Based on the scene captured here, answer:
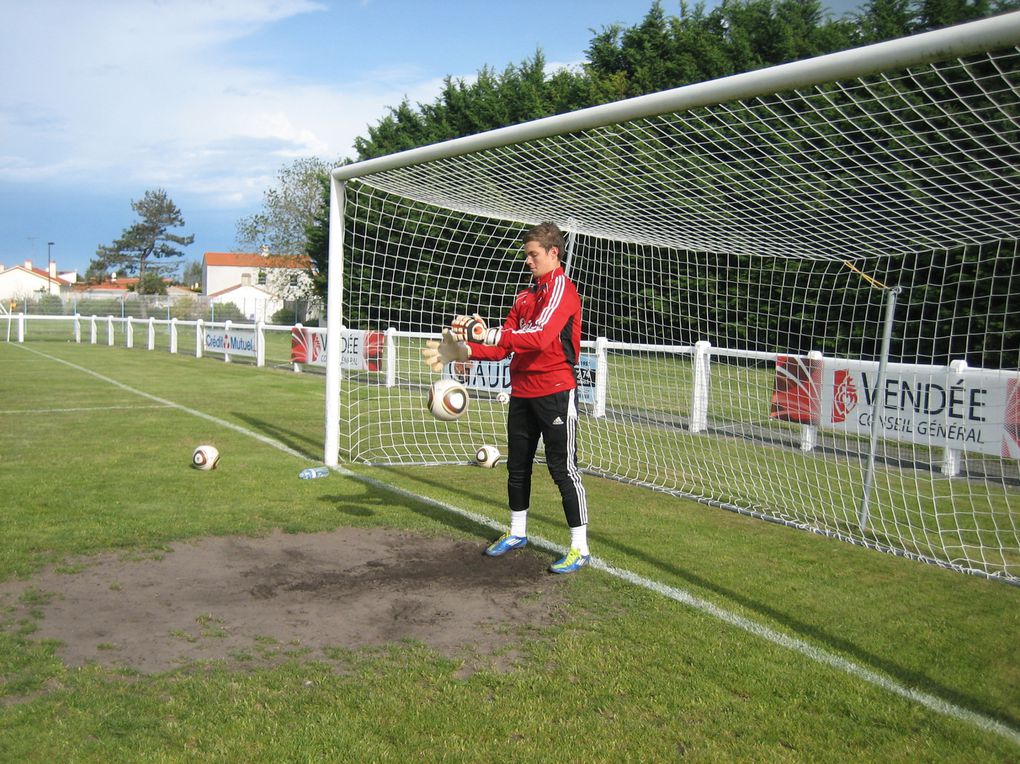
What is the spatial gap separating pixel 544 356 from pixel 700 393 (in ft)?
22.0

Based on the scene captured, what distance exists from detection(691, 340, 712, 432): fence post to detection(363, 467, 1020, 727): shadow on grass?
5.32 meters

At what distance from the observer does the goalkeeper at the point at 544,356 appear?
5.17 m

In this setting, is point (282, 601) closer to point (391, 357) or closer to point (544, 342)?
point (544, 342)

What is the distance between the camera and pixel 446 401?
597 cm

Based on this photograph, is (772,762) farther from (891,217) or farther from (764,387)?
(764,387)

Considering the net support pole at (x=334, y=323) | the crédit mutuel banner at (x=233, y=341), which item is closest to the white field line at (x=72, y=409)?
the net support pole at (x=334, y=323)

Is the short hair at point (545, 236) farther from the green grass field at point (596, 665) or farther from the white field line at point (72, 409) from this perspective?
the white field line at point (72, 409)

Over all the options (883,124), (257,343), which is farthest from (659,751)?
(257,343)

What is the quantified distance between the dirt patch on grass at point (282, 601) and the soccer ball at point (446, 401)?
938 mm

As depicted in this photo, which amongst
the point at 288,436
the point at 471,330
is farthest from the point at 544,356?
the point at 288,436

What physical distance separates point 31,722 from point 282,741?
1.00 meters

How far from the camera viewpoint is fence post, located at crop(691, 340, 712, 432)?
11398mm

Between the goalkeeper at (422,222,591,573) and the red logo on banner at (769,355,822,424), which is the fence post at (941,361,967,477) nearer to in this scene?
the red logo on banner at (769,355,822,424)

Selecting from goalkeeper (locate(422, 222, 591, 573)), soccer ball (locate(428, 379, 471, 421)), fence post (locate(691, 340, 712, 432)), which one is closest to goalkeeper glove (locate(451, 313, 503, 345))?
goalkeeper (locate(422, 222, 591, 573))
